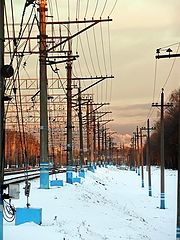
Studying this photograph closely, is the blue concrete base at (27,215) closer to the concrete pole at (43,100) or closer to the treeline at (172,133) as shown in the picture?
the concrete pole at (43,100)

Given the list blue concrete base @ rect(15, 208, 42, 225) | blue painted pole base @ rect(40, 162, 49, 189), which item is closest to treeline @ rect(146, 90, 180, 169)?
blue painted pole base @ rect(40, 162, 49, 189)

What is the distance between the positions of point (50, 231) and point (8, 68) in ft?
17.5

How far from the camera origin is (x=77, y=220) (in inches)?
787

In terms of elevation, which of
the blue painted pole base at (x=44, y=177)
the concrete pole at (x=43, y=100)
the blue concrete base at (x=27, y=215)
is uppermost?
the concrete pole at (x=43, y=100)

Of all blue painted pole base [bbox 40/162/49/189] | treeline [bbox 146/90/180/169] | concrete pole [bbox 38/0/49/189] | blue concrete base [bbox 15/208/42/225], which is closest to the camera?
blue concrete base [bbox 15/208/42/225]

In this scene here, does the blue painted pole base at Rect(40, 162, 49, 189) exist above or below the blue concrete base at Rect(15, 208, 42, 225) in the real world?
above

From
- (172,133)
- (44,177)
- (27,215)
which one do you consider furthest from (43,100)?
(172,133)

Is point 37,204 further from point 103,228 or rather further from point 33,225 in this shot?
point 33,225

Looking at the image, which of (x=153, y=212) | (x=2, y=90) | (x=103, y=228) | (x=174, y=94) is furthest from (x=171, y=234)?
(x=174, y=94)

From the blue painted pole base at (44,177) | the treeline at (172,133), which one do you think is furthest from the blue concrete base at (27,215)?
the treeline at (172,133)

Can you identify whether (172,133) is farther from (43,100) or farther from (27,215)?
(27,215)

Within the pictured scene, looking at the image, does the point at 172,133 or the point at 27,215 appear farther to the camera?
the point at 172,133

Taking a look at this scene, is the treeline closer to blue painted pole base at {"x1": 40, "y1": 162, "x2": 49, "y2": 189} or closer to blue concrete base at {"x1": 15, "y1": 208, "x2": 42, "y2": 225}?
blue painted pole base at {"x1": 40, "y1": 162, "x2": 49, "y2": 189}

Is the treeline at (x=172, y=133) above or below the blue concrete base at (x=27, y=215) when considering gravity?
above
